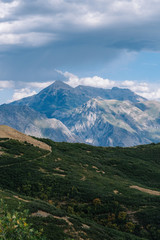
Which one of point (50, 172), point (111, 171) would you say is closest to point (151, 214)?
point (50, 172)

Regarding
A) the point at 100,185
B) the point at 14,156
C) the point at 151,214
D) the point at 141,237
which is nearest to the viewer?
the point at 141,237

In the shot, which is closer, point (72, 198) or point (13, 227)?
point (13, 227)

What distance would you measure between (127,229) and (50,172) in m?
22.2

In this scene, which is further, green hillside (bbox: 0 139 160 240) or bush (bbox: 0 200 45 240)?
green hillside (bbox: 0 139 160 240)

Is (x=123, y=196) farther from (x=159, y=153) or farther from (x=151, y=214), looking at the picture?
(x=159, y=153)

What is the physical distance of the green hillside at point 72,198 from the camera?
26.9 meters

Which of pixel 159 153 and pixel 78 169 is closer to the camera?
pixel 78 169

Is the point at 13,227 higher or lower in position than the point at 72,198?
higher

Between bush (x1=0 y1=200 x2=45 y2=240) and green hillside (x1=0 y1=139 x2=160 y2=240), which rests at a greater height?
bush (x1=0 y1=200 x2=45 y2=240)

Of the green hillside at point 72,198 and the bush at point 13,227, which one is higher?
the bush at point 13,227

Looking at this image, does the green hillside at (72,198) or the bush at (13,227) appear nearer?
the bush at (13,227)

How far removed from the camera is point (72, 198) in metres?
40.5

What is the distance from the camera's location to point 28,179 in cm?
4406

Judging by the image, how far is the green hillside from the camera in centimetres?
2688
